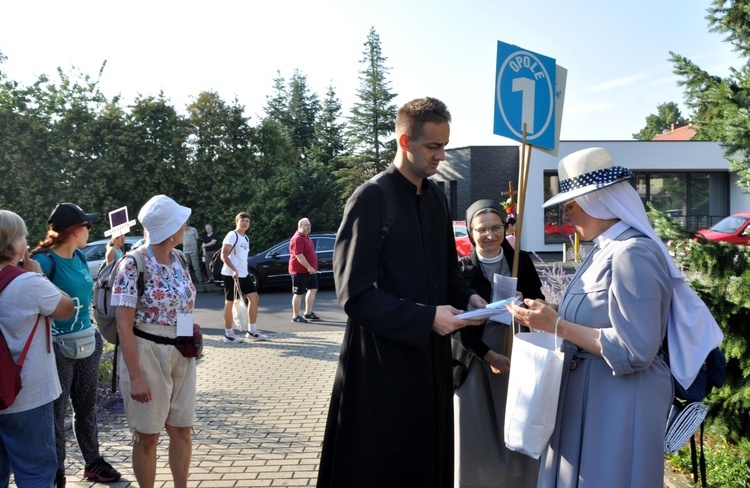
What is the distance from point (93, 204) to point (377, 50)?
29.4 m

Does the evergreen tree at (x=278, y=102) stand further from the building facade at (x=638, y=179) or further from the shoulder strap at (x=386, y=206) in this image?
the shoulder strap at (x=386, y=206)

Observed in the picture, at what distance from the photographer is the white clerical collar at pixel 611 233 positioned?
2652mm

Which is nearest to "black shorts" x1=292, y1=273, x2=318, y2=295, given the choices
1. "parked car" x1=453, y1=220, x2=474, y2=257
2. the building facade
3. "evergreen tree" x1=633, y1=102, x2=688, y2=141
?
"parked car" x1=453, y1=220, x2=474, y2=257

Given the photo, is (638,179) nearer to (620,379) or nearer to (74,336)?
(74,336)

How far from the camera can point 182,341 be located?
400 cm

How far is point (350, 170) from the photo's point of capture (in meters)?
46.3

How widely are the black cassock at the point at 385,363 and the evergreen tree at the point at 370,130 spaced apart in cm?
4301

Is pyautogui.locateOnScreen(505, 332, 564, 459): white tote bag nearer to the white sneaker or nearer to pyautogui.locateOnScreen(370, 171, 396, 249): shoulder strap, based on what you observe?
pyautogui.locateOnScreen(370, 171, 396, 249): shoulder strap

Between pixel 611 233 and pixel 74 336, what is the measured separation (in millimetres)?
3722

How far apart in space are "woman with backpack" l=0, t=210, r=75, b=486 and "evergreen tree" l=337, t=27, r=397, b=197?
4245cm

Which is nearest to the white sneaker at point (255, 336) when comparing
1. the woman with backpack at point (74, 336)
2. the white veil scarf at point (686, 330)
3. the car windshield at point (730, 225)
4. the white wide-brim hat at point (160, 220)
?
the woman with backpack at point (74, 336)

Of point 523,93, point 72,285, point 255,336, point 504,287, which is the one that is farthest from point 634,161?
point 72,285

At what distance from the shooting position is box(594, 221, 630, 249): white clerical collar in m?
2.65

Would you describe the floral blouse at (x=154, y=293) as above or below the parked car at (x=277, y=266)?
above
